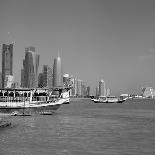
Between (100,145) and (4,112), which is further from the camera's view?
(4,112)

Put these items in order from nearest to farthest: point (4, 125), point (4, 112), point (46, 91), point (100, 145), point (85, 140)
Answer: point (100, 145)
point (85, 140)
point (4, 125)
point (4, 112)
point (46, 91)

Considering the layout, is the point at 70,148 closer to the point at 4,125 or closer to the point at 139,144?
the point at 139,144

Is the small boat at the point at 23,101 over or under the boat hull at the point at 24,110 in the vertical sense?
over

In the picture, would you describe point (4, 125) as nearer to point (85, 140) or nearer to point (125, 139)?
point (85, 140)

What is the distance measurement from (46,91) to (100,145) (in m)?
67.7

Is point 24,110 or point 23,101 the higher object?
point 23,101

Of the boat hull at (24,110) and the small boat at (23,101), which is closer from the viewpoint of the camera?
the boat hull at (24,110)

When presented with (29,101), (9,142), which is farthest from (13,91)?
(9,142)

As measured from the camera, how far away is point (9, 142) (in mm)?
40344

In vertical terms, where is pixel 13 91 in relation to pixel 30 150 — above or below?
above

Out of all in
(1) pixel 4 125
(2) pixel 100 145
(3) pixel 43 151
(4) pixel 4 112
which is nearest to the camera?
(3) pixel 43 151

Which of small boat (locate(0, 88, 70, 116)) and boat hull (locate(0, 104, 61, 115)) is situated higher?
small boat (locate(0, 88, 70, 116))

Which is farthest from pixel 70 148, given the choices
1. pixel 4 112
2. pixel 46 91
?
pixel 46 91

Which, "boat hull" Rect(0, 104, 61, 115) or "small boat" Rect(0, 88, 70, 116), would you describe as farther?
"small boat" Rect(0, 88, 70, 116)
